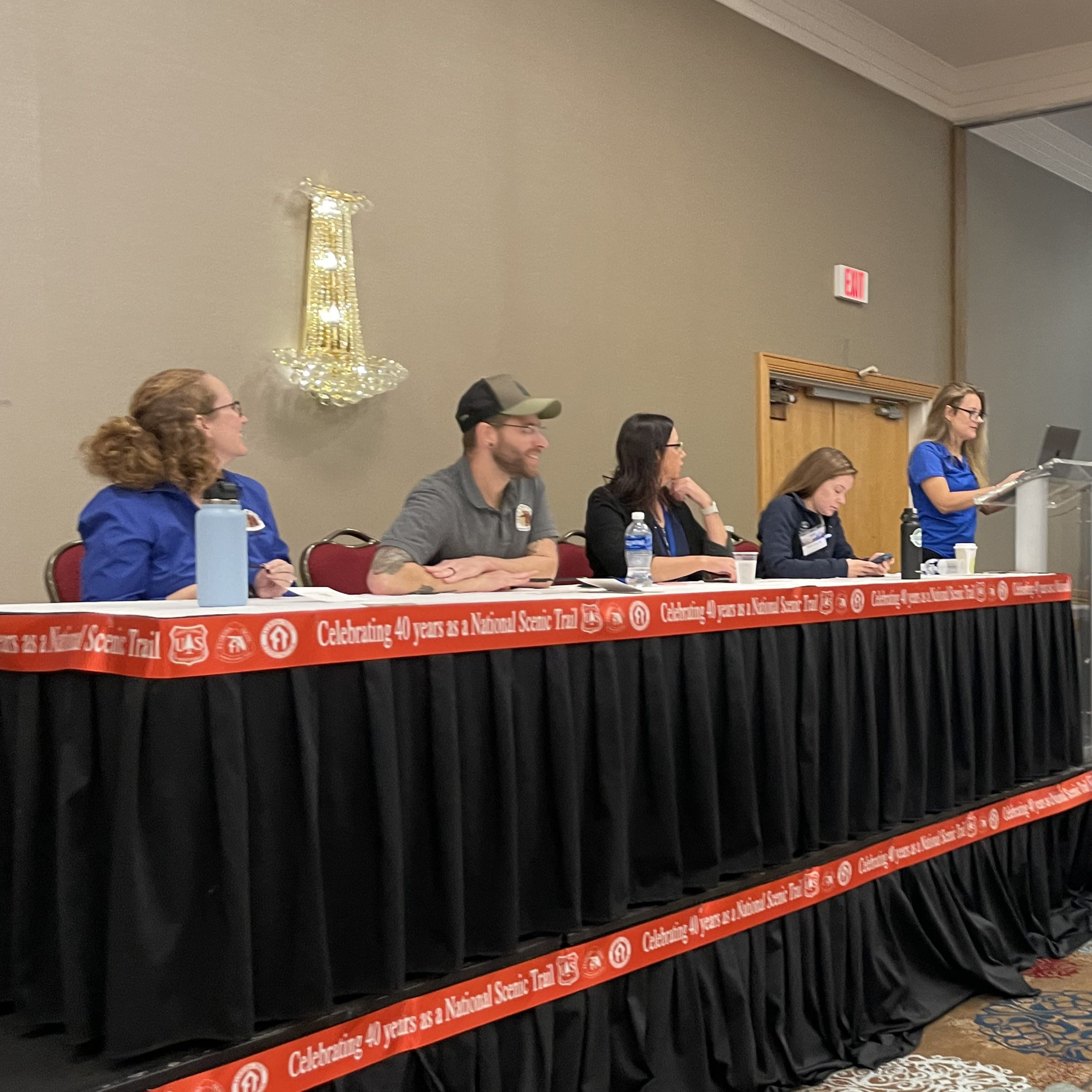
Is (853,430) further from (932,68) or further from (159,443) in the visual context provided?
(159,443)

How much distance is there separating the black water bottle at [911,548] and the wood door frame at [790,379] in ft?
7.28

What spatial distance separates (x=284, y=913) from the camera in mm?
1546

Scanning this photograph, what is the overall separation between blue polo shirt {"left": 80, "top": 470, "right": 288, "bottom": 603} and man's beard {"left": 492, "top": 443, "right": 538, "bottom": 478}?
0.65 m

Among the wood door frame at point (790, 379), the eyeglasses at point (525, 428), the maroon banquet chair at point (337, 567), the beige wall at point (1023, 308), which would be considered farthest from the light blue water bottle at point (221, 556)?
the beige wall at point (1023, 308)

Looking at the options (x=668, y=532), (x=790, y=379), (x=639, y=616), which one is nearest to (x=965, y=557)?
(x=668, y=532)

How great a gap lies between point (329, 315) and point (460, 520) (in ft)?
4.55

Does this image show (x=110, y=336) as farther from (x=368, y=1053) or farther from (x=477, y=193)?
(x=368, y=1053)

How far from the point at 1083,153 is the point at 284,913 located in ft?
26.6

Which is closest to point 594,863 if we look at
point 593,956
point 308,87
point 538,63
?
point 593,956

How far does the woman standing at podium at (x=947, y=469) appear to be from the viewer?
383cm

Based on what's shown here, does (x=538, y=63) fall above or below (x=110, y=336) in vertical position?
above

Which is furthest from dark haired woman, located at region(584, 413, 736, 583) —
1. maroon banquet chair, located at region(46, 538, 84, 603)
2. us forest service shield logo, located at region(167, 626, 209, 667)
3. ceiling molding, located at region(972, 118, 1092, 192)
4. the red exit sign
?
ceiling molding, located at region(972, 118, 1092, 192)

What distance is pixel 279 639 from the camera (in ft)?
5.05

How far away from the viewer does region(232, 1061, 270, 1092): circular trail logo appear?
1.45 metres
